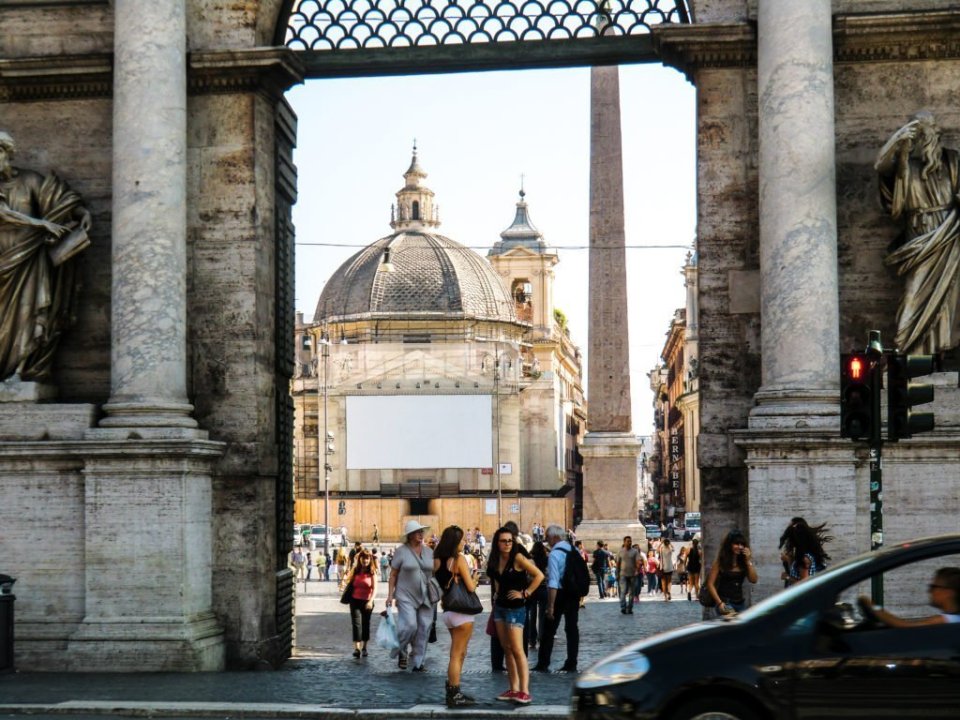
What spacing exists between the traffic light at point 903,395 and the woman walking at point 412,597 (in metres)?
5.57

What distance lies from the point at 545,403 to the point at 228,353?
10645cm

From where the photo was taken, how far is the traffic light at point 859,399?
1331cm

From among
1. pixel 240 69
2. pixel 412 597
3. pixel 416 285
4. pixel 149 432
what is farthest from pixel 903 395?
pixel 416 285

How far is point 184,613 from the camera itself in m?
16.6

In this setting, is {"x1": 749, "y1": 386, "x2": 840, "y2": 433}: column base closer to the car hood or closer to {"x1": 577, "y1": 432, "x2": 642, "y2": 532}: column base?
the car hood

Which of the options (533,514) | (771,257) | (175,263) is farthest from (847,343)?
(533,514)

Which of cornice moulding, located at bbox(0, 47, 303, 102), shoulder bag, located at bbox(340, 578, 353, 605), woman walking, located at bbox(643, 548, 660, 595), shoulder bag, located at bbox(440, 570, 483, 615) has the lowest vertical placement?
woman walking, located at bbox(643, 548, 660, 595)

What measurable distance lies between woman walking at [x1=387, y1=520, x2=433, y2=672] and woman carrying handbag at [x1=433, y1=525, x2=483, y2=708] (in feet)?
9.48

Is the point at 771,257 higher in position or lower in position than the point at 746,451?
higher

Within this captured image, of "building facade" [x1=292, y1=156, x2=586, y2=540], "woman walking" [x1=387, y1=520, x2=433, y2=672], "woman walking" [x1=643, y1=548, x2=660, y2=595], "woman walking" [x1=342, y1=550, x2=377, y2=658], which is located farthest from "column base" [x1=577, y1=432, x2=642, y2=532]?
"woman walking" [x1=387, y1=520, x2=433, y2=672]

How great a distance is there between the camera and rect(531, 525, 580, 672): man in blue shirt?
17.4m

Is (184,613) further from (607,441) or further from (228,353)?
(607,441)

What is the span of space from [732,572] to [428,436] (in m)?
84.3

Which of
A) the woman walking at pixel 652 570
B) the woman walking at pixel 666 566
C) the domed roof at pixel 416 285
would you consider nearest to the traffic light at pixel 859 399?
the woman walking at pixel 666 566
